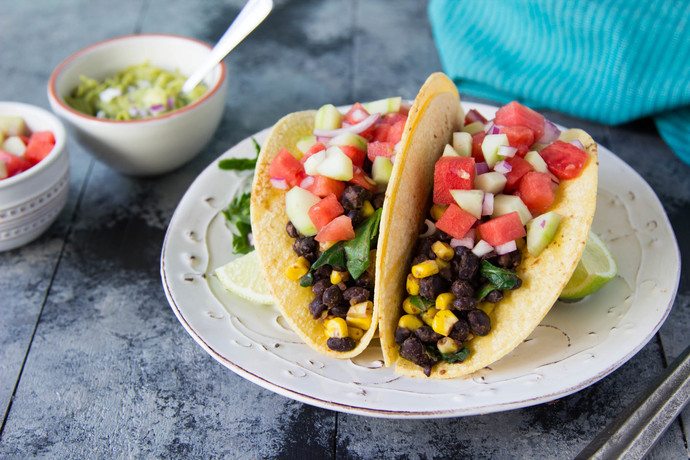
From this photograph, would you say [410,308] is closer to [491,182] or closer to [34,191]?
[491,182]

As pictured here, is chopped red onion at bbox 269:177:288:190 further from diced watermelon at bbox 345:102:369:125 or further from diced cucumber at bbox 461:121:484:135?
diced cucumber at bbox 461:121:484:135

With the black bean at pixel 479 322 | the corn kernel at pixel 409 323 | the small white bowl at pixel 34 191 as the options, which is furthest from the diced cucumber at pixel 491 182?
the small white bowl at pixel 34 191

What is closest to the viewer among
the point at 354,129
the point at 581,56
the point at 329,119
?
the point at 354,129

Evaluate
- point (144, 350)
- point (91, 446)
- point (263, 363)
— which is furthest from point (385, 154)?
point (91, 446)

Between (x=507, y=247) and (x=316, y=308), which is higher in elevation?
(x=507, y=247)

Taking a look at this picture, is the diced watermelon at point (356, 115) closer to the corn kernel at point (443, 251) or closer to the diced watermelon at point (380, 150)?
the diced watermelon at point (380, 150)

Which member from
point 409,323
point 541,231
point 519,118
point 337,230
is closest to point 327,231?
point 337,230
